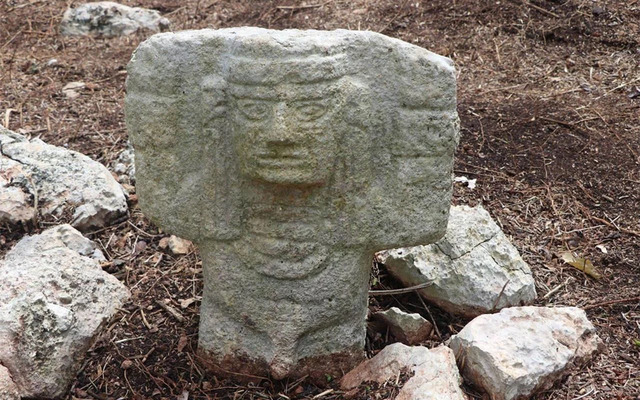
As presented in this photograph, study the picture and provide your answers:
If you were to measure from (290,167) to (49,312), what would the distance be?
3.62 ft

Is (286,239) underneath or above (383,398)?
above

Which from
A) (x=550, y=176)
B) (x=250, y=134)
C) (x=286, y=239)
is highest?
(x=250, y=134)

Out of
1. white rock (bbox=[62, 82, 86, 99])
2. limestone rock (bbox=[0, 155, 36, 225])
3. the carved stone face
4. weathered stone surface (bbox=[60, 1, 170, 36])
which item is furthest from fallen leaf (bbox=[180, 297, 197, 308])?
weathered stone surface (bbox=[60, 1, 170, 36])

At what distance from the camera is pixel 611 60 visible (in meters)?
5.52

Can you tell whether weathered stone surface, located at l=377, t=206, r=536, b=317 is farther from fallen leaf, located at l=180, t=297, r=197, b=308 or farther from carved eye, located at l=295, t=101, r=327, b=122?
carved eye, located at l=295, t=101, r=327, b=122

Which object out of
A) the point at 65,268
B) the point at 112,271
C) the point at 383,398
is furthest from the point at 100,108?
the point at 383,398

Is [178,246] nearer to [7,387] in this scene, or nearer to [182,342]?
[182,342]

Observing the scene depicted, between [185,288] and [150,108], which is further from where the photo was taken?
[185,288]

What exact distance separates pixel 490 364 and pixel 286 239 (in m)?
0.90

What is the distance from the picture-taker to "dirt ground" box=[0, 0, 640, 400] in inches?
122

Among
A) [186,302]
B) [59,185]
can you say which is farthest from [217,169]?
[59,185]

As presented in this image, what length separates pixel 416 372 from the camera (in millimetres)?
2771

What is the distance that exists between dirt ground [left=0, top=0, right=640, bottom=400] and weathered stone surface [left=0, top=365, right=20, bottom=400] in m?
0.32

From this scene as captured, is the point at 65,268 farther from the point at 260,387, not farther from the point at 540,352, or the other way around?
the point at 540,352
